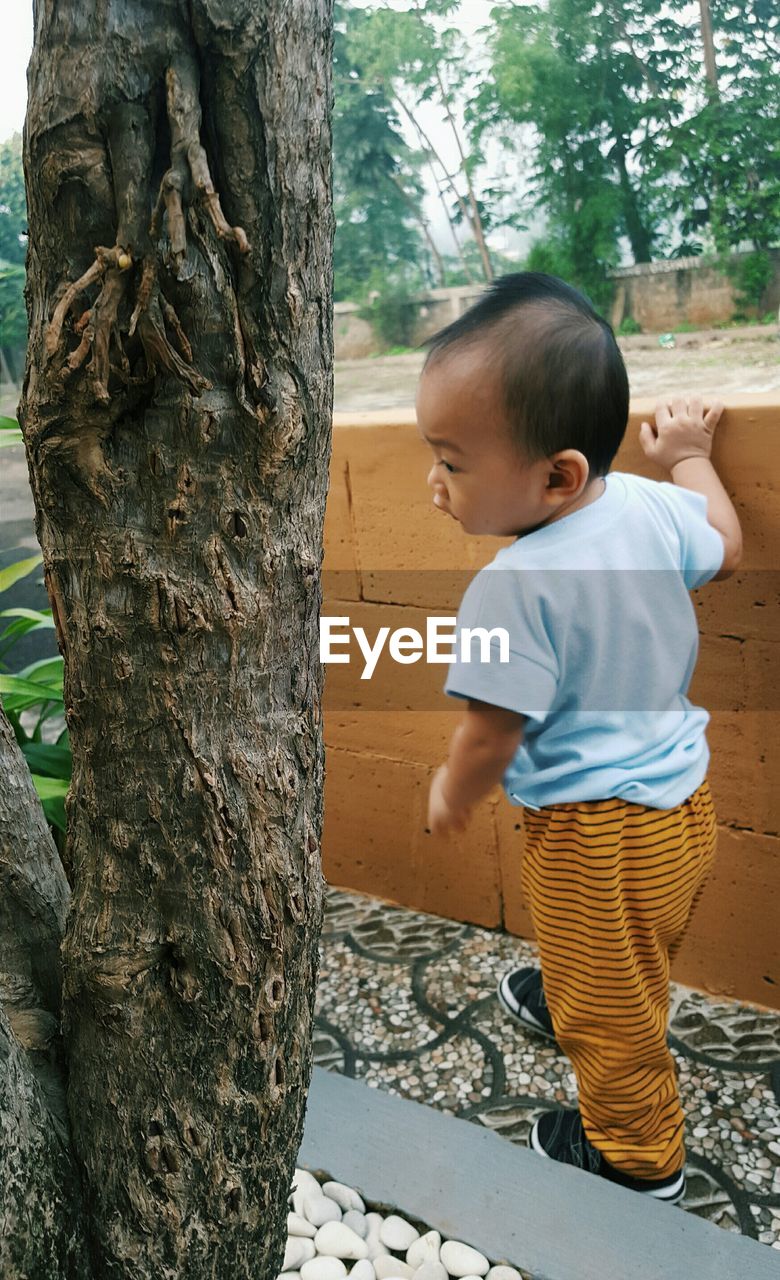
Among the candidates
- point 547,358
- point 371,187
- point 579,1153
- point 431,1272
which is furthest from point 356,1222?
point 371,187

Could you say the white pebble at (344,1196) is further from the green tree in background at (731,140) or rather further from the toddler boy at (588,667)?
the green tree in background at (731,140)

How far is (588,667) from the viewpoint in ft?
4.61

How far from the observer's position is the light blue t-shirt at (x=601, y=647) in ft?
4.40

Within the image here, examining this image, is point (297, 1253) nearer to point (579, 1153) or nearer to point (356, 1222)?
point (356, 1222)

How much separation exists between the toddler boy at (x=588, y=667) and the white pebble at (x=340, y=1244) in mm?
413

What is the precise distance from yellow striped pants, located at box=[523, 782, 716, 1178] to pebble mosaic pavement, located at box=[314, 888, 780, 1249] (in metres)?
0.14

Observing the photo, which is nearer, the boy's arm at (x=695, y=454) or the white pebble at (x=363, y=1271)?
the white pebble at (x=363, y=1271)

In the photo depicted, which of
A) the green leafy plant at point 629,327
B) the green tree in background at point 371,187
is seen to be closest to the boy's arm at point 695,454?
the green leafy plant at point 629,327

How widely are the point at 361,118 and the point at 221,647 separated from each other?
1.56 meters

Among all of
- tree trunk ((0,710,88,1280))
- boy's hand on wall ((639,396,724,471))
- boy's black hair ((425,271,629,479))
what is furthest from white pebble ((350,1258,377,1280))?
boy's hand on wall ((639,396,724,471))

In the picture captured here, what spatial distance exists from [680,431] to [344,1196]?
1337 mm

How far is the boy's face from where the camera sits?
4.20 ft

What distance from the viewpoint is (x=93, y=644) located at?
910 millimetres

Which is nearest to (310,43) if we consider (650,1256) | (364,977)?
(650,1256)
